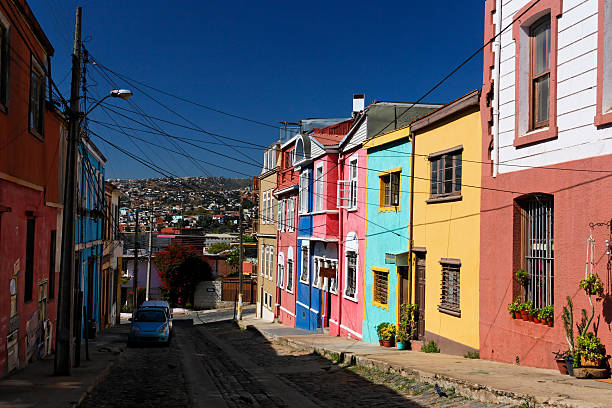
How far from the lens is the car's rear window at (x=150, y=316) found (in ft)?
74.0

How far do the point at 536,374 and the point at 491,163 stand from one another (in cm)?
445

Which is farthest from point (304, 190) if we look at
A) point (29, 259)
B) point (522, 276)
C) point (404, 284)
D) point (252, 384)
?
point (522, 276)

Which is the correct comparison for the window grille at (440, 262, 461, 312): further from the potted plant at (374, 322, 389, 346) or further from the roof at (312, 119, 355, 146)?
the roof at (312, 119, 355, 146)

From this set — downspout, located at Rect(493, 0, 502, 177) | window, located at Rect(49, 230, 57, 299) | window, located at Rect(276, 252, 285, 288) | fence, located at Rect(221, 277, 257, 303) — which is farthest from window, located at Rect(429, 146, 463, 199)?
fence, located at Rect(221, 277, 257, 303)

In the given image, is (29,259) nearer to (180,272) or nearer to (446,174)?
(446,174)

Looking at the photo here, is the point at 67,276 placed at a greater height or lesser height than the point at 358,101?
lesser

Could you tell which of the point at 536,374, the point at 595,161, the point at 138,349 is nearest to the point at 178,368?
the point at 138,349

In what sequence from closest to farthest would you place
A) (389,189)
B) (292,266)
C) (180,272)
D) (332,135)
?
1. (389,189)
2. (332,135)
3. (292,266)
4. (180,272)

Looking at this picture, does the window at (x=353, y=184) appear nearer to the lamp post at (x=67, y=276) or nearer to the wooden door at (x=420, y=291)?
the wooden door at (x=420, y=291)

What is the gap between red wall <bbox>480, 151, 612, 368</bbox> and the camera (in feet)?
29.5

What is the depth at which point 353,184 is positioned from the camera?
2191cm

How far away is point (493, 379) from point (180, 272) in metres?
44.3

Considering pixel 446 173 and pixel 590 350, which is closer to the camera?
pixel 590 350

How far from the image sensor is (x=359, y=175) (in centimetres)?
2114
